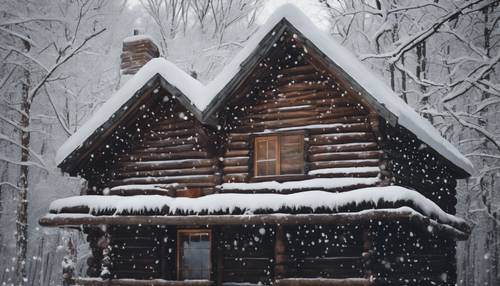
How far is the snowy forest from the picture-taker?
21312mm

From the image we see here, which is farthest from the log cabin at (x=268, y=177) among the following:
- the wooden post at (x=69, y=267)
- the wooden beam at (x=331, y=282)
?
the wooden post at (x=69, y=267)

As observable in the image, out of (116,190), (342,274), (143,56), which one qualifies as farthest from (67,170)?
(342,274)

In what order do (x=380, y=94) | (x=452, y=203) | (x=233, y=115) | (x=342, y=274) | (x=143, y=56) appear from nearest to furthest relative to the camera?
1. (x=380, y=94)
2. (x=342, y=274)
3. (x=233, y=115)
4. (x=452, y=203)
5. (x=143, y=56)

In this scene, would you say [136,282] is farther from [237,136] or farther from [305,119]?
[305,119]

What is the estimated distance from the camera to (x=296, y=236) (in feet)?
44.5

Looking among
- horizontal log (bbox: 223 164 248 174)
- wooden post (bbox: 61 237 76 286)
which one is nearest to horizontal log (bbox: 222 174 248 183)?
horizontal log (bbox: 223 164 248 174)

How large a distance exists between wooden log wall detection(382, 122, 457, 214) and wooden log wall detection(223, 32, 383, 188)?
398 millimetres

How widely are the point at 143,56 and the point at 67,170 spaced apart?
474cm

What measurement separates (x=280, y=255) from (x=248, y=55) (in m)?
4.86

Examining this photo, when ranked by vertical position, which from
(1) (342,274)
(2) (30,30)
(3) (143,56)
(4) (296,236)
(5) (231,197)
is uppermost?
(2) (30,30)

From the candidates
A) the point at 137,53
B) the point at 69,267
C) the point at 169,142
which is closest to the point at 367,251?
the point at 169,142

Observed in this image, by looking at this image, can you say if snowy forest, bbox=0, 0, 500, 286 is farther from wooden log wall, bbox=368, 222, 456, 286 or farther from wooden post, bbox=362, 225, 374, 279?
wooden post, bbox=362, 225, 374, 279

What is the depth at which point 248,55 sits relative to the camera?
44.2 ft

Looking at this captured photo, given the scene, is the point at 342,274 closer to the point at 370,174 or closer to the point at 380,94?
the point at 370,174
